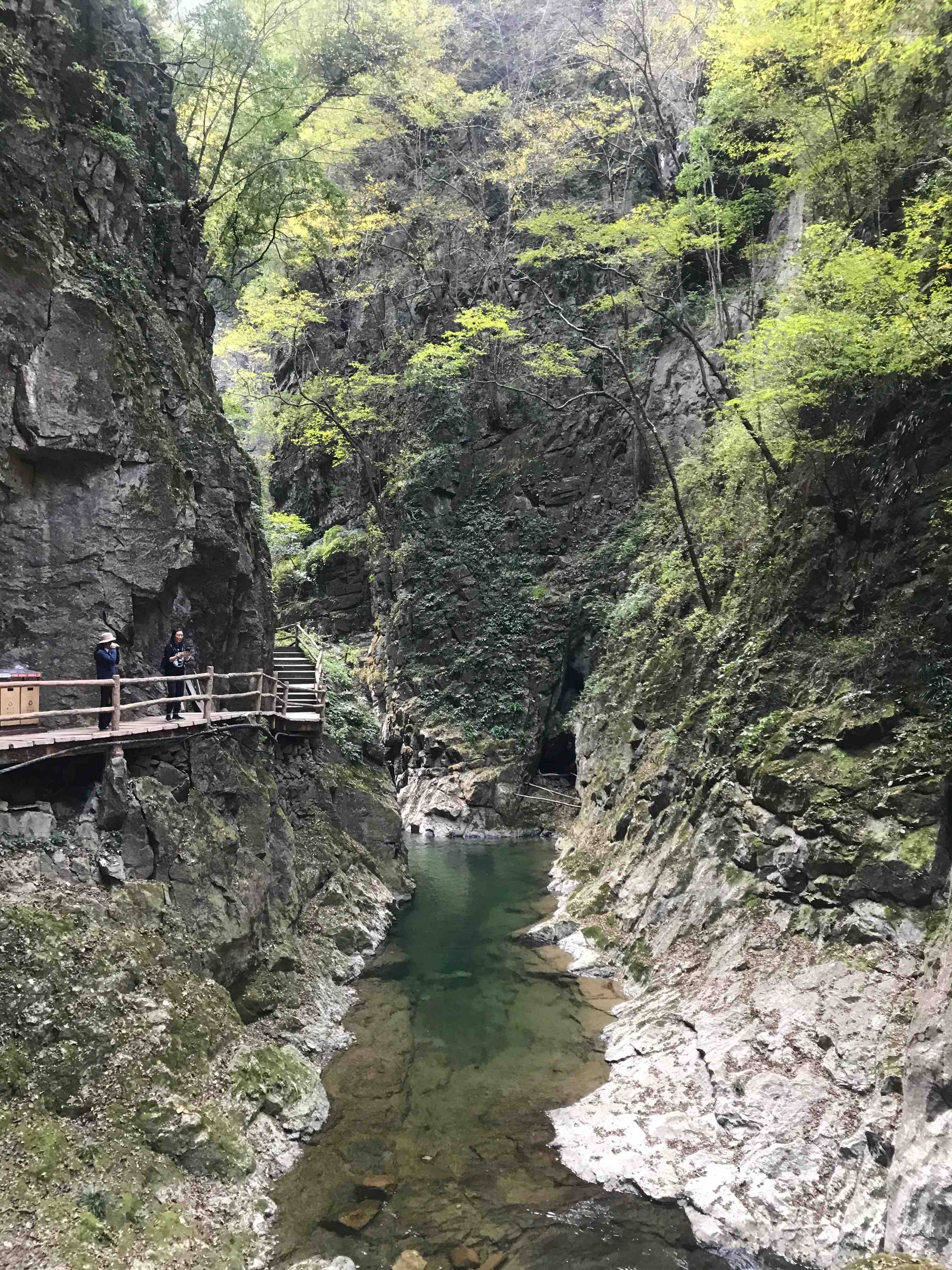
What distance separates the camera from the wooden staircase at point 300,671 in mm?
16875

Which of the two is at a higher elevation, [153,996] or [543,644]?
[543,644]

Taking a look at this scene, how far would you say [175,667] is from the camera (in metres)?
11.8

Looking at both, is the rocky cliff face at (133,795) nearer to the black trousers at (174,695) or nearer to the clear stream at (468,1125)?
the clear stream at (468,1125)

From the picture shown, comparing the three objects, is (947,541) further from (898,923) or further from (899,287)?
(898,923)

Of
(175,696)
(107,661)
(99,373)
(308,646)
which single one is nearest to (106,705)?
(107,661)

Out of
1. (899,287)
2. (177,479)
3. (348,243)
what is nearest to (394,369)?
(348,243)

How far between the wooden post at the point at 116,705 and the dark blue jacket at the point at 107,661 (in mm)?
1119

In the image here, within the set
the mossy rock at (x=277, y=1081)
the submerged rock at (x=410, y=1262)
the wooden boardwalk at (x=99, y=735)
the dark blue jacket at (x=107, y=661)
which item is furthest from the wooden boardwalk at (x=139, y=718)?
the submerged rock at (x=410, y=1262)

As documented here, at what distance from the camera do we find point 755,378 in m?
12.5

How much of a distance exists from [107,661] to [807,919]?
32.8 feet

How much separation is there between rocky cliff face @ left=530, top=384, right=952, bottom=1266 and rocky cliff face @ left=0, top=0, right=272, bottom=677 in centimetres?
963

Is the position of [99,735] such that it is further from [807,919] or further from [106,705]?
[807,919]

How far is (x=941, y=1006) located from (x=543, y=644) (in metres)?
21.2

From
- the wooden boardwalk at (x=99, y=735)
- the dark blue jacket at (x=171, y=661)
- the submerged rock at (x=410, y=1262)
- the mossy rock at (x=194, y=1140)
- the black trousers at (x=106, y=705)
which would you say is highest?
the dark blue jacket at (x=171, y=661)
